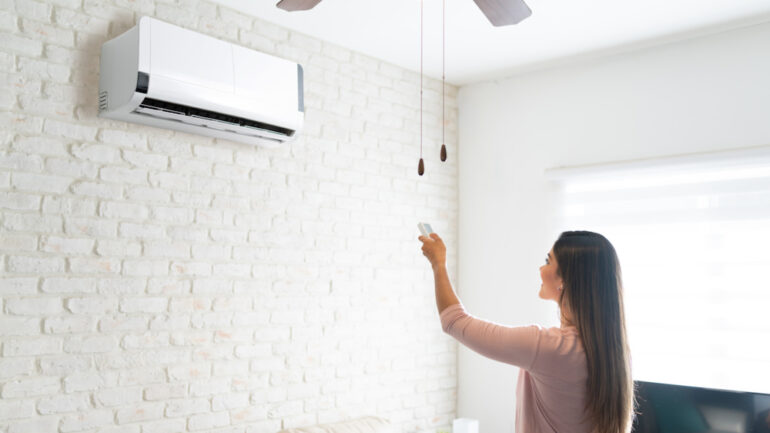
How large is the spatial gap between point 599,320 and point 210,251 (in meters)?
A: 1.60

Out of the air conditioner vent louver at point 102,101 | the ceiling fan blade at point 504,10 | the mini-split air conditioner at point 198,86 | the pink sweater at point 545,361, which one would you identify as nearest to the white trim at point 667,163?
the ceiling fan blade at point 504,10

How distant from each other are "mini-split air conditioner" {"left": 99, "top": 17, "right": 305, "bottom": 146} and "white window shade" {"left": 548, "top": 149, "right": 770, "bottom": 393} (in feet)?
5.07

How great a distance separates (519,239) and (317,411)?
4.51 feet

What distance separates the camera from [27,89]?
2217mm

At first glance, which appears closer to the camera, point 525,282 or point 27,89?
point 27,89

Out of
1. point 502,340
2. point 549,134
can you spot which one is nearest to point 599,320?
point 502,340

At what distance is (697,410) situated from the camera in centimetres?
244

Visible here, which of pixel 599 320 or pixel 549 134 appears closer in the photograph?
pixel 599 320

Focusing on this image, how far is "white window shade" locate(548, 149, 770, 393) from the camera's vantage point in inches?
109

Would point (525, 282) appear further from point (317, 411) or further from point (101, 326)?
point (101, 326)

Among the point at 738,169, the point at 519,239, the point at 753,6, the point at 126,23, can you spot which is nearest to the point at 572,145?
the point at 519,239

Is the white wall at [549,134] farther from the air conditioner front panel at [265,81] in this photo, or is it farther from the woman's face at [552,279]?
the woman's face at [552,279]

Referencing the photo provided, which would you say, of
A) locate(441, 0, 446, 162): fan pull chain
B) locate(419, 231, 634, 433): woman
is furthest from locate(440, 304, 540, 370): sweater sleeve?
Result: locate(441, 0, 446, 162): fan pull chain

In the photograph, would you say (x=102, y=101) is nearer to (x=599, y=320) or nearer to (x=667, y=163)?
(x=599, y=320)
